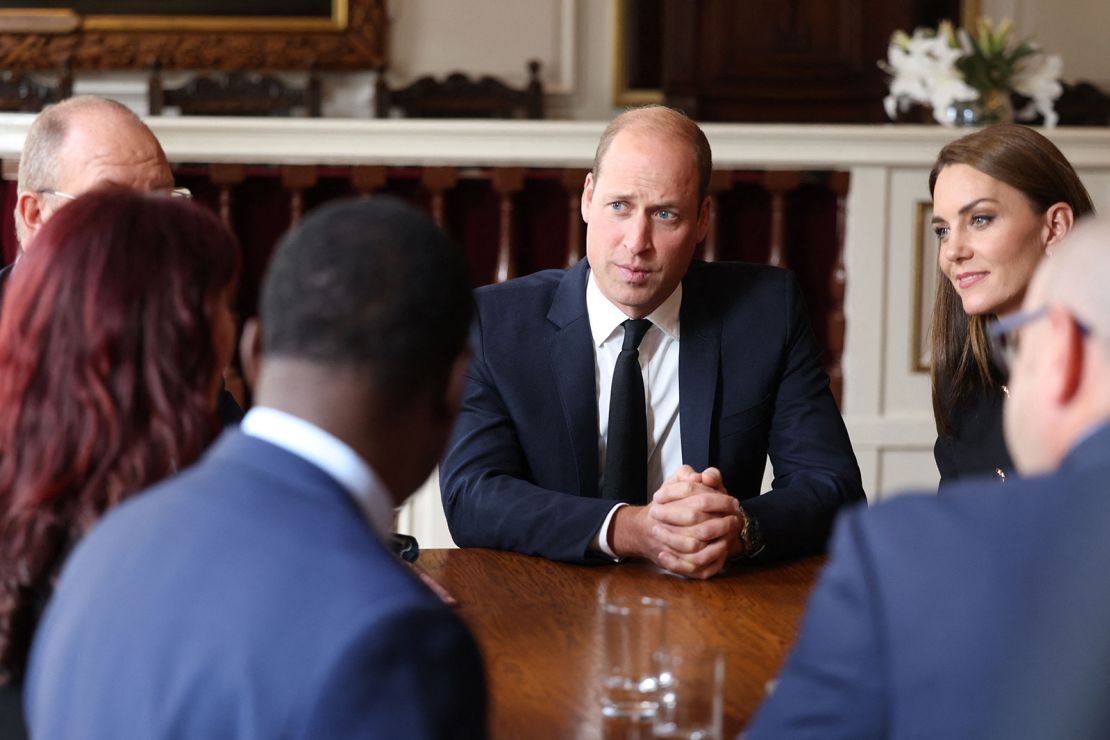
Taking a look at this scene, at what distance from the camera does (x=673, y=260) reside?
2607 millimetres

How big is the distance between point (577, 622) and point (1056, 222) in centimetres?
131

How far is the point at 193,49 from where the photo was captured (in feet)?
16.7

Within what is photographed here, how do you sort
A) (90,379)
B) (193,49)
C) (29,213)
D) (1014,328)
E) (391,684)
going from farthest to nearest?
(193,49)
(29,213)
(90,379)
(1014,328)
(391,684)

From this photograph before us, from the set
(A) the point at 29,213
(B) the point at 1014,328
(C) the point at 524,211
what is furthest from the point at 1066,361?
(C) the point at 524,211

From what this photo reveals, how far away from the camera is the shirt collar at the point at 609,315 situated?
265cm

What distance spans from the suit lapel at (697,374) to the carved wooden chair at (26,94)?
3.07 meters

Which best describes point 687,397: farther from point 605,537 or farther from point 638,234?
point 605,537

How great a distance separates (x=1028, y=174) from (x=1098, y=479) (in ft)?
5.52

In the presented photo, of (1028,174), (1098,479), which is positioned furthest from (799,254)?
(1098,479)

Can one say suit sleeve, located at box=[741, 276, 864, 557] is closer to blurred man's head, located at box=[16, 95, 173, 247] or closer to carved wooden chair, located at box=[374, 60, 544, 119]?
blurred man's head, located at box=[16, 95, 173, 247]

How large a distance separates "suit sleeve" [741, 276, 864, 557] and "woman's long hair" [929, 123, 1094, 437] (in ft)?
0.76

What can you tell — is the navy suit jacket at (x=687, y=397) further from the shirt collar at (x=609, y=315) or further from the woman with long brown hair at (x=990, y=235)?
the woman with long brown hair at (x=990, y=235)

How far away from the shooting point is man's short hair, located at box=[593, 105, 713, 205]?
265 centimetres

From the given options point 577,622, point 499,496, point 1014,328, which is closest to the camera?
point 1014,328
